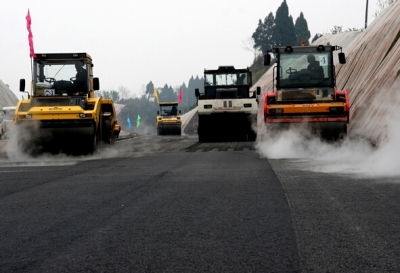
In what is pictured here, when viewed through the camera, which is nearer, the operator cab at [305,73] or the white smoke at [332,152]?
the white smoke at [332,152]

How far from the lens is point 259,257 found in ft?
16.4

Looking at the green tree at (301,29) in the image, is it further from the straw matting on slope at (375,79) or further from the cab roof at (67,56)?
the cab roof at (67,56)

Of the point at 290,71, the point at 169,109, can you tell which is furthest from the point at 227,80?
the point at 169,109

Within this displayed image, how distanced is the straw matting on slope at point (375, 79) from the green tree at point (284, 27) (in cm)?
7378

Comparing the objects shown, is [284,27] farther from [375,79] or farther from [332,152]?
[332,152]

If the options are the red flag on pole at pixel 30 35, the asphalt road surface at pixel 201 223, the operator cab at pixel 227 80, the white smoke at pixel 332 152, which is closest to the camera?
the asphalt road surface at pixel 201 223

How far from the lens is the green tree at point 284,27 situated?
116 m

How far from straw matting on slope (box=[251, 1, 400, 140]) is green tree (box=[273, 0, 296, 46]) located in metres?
73.8

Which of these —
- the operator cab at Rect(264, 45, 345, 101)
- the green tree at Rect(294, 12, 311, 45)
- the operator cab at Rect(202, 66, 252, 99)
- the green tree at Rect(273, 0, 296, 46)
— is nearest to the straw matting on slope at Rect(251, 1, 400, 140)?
the operator cab at Rect(264, 45, 345, 101)

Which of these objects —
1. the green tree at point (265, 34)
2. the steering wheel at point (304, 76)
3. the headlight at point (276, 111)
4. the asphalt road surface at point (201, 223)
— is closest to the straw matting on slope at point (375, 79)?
the steering wheel at point (304, 76)

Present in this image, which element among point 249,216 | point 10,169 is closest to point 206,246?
point 249,216

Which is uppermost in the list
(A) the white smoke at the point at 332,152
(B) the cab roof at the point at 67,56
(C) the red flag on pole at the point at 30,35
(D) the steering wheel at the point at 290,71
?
(C) the red flag on pole at the point at 30,35

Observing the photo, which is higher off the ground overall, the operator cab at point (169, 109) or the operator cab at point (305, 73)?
the operator cab at point (305, 73)

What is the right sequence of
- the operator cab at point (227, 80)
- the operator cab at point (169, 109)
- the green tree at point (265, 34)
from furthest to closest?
the green tree at point (265, 34), the operator cab at point (169, 109), the operator cab at point (227, 80)
